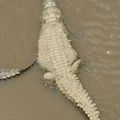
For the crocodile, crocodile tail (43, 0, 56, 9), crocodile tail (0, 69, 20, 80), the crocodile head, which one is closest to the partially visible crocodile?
crocodile tail (0, 69, 20, 80)

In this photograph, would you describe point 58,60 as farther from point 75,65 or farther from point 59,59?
point 75,65

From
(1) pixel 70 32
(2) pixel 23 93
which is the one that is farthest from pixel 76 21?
(2) pixel 23 93

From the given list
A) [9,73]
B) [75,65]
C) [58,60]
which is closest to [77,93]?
[75,65]

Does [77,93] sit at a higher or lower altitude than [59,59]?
lower

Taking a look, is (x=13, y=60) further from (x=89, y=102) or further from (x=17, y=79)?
(x=89, y=102)

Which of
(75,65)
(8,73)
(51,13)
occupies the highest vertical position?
(51,13)

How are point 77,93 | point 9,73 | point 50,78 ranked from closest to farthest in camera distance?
1. point 77,93
2. point 50,78
3. point 9,73

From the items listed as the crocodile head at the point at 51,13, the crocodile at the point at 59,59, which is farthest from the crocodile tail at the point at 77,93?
the crocodile head at the point at 51,13

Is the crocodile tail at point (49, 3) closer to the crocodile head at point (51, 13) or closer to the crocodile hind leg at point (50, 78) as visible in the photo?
the crocodile head at point (51, 13)
